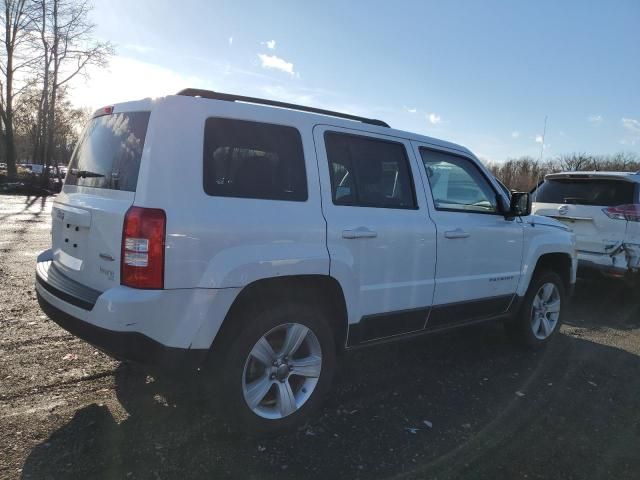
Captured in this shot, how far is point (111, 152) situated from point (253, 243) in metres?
1.11

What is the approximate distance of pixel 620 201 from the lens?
23.6 ft

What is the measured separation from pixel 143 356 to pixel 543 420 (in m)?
2.77

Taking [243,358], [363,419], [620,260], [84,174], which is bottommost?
[363,419]

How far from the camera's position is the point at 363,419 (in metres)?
3.50

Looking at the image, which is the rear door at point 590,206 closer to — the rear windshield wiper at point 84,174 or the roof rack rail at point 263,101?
the roof rack rail at point 263,101

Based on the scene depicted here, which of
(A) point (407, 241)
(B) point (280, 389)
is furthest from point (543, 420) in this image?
(B) point (280, 389)

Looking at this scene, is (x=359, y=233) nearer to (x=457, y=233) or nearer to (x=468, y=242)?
(x=457, y=233)

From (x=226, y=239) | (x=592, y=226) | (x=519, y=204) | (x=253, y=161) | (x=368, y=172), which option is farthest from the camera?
(x=592, y=226)

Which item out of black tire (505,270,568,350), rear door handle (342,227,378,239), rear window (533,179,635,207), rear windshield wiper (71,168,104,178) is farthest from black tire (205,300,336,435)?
rear window (533,179,635,207)

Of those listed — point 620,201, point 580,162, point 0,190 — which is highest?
point 580,162

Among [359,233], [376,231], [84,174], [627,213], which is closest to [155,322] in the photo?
[84,174]

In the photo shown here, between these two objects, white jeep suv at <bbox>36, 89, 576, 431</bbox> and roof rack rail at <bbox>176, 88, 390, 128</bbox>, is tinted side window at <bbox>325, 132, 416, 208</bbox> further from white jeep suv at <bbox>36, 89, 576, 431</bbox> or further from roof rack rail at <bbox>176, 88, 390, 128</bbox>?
roof rack rail at <bbox>176, 88, 390, 128</bbox>

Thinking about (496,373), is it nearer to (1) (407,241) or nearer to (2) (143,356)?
(1) (407,241)

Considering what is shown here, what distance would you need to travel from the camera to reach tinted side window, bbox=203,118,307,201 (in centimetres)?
292
